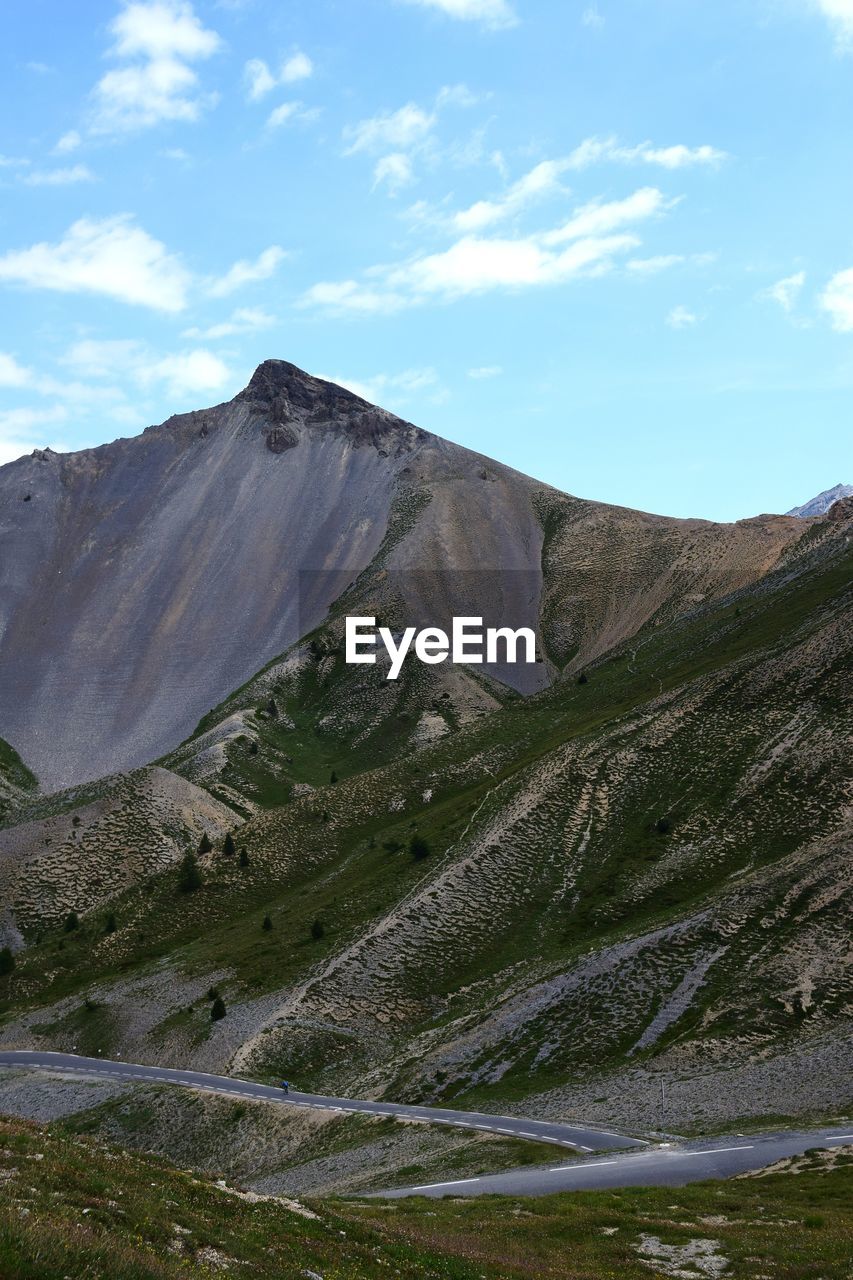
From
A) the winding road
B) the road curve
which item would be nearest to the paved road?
the winding road

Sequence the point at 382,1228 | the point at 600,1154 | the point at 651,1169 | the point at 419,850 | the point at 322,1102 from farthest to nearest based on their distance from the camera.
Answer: the point at 419,850
the point at 322,1102
the point at 600,1154
the point at 651,1169
the point at 382,1228

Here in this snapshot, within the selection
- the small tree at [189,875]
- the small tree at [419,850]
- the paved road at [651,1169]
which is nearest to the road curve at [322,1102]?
the paved road at [651,1169]

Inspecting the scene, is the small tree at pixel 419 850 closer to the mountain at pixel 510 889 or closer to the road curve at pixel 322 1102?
the mountain at pixel 510 889

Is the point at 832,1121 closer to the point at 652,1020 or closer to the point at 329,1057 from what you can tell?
the point at 652,1020

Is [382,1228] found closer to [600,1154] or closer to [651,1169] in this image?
[651,1169]

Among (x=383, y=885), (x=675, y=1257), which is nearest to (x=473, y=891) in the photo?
(x=383, y=885)

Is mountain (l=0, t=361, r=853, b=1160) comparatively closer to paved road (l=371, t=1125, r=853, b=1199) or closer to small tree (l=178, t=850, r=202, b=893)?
small tree (l=178, t=850, r=202, b=893)

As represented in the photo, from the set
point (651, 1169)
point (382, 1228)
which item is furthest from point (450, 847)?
point (382, 1228)
